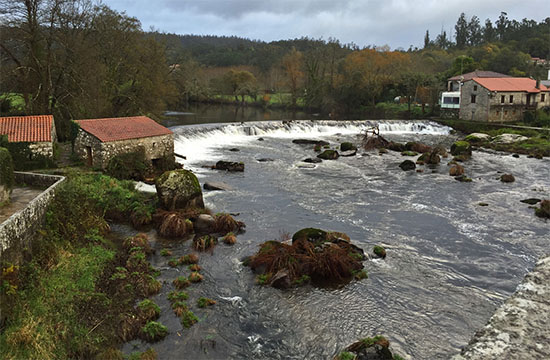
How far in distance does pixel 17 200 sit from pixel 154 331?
876 cm

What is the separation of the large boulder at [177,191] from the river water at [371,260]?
204cm

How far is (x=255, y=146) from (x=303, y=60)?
53.4m

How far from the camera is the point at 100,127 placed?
84.5 ft

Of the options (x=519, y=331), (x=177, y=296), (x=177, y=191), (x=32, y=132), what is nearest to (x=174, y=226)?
(x=177, y=191)

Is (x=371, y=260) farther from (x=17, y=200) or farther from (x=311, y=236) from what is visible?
(x=17, y=200)

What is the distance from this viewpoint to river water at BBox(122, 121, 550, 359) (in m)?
11.4

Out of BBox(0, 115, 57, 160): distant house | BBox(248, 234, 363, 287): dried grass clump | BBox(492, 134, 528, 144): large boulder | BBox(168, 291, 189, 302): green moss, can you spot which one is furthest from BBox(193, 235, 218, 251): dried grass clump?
BBox(492, 134, 528, 144): large boulder

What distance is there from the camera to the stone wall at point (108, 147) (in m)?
24.5

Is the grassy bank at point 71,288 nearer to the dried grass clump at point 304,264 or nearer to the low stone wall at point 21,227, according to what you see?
the low stone wall at point 21,227

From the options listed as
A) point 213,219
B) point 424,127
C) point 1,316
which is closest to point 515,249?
point 213,219

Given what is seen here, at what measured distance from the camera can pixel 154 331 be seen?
11.1m

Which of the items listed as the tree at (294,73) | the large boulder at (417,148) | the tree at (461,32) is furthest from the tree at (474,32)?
the large boulder at (417,148)

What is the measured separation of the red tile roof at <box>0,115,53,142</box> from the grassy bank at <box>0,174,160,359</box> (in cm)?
664

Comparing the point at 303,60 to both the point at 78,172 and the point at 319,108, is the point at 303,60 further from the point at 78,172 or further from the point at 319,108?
the point at 78,172
